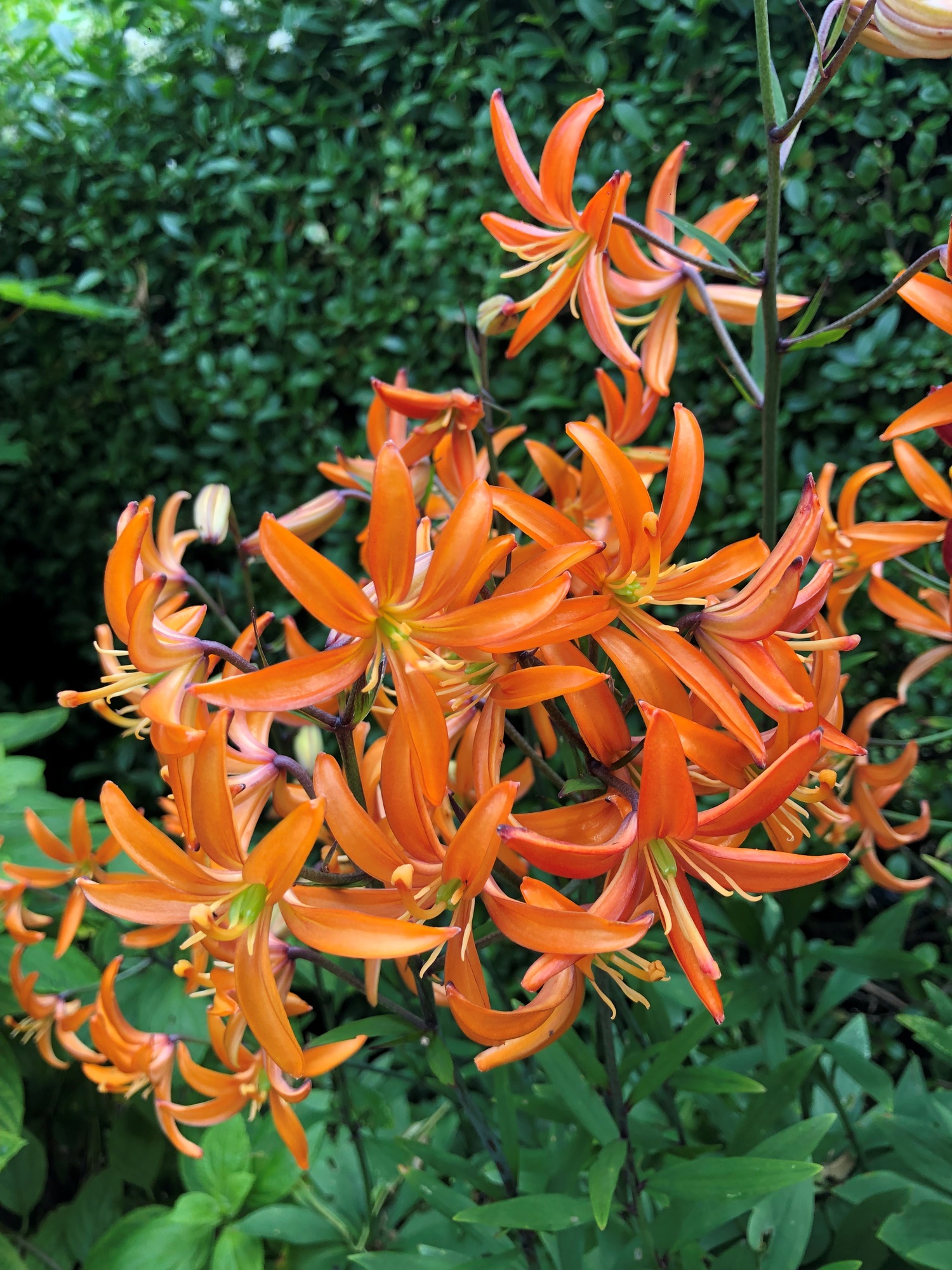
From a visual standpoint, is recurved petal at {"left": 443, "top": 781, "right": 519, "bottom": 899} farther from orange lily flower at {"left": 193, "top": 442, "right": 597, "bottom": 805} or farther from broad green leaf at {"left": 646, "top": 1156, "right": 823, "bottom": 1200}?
broad green leaf at {"left": 646, "top": 1156, "right": 823, "bottom": 1200}

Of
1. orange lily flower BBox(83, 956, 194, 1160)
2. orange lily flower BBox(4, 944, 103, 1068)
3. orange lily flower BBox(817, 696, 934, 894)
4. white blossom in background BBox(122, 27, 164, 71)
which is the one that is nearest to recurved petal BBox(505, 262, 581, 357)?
orange lily flower BBox(817, 696, 934, 894)

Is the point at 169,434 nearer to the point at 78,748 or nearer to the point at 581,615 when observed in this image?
the point at 78,748

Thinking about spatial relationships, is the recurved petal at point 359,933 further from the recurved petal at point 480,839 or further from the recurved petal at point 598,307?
the recurved petal at point 598,307

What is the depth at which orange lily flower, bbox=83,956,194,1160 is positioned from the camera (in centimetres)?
62

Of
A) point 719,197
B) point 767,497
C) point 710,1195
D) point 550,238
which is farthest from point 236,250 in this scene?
point 710,1195

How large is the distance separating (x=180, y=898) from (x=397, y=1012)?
0.18m

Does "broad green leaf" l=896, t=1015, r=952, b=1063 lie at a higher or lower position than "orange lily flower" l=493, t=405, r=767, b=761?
lower

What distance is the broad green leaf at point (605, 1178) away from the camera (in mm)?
493

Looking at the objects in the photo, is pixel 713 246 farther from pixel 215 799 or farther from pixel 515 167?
pixel 215 799

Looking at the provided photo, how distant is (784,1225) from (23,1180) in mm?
907

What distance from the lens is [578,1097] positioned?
0.64 metres

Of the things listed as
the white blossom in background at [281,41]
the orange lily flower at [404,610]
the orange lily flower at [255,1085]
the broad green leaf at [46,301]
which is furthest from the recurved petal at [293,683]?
the white blossom in background at [281,41]

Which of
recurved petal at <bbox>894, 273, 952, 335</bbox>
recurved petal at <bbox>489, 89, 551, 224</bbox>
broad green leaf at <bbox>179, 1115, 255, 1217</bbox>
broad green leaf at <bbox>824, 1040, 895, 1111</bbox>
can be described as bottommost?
broad green leaf at <bbox>179, 1115, 255, 1217</bbox>

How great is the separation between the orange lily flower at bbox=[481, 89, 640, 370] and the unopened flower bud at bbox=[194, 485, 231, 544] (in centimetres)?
31
